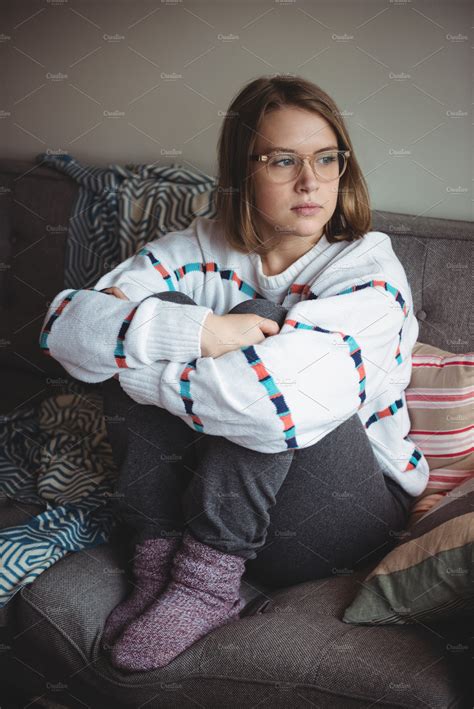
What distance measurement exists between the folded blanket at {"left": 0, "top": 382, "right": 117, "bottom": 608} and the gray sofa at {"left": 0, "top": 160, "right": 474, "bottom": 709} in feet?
0.11

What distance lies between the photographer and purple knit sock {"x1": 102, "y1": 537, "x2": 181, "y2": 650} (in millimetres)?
1117

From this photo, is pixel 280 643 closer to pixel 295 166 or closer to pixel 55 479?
pixel 55 479

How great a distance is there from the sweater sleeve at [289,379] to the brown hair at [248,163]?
0.71 ft

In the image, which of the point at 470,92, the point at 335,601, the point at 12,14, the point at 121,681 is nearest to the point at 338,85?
the point at 470,92

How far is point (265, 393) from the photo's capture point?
1030 mm

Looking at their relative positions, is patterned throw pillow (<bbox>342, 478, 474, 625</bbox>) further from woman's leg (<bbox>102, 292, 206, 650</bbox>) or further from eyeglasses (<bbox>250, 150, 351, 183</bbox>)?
eyeglasses (<bbox>250, 150, 351, 183</bbox>)

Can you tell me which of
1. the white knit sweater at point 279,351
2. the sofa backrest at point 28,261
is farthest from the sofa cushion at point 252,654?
the sofa backrest at point 28,261

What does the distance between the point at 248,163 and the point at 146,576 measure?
2.25 feet

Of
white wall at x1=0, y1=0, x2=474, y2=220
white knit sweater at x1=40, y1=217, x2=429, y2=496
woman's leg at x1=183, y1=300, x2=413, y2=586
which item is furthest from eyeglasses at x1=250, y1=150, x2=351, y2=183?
white wall at x1=0, y1=0, x2=474, y2=220

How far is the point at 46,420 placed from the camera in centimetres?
164

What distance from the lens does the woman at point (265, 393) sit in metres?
1.05

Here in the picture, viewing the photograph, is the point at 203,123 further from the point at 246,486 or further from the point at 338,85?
the point at 246,486

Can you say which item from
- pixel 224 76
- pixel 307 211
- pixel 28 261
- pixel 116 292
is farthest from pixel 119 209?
pixel 307 211

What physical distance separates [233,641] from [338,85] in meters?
1.12
